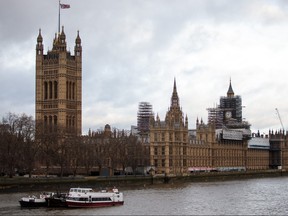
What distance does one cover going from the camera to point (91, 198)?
79.9 meters

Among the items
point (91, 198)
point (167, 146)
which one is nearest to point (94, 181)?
point (91, 198)

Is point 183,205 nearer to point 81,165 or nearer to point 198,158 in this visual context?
point 81,165

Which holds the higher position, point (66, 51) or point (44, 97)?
point (66, 51)

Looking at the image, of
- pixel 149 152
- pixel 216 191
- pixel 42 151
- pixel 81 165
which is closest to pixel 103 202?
pixel 216 191

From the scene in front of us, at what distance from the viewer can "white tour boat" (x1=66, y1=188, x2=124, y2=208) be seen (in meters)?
78.6

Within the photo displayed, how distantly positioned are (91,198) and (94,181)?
2919 cm

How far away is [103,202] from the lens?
265ft

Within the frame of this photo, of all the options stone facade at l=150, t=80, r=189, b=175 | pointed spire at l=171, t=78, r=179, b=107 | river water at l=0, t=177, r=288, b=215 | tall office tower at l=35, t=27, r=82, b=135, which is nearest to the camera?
river water at l=0, t=177, r=288, b=215

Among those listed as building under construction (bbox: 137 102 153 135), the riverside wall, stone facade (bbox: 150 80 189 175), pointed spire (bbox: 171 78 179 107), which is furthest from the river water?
building under construction (bbox: 137 102 153 135)

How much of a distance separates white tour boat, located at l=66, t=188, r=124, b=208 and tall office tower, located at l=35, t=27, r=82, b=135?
277 ft

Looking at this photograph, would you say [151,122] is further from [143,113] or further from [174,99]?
[143,113]

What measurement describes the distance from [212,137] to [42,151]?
228ft

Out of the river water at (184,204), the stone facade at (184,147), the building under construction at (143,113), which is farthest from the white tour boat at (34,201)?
the building under construction at (143,113)

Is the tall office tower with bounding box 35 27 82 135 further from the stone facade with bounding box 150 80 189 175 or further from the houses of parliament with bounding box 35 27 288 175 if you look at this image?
the stone facade with bounding box 150 80 189 175
